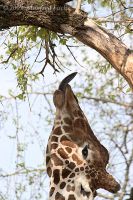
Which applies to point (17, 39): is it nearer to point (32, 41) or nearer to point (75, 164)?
point (32, 41)

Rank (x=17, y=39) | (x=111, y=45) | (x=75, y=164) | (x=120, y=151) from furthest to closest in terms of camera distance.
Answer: (x=120, y=151)
(x=17, y=39)
(x=111, y=45)
(x=75, y=164)

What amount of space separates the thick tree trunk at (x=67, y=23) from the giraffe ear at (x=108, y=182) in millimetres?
827

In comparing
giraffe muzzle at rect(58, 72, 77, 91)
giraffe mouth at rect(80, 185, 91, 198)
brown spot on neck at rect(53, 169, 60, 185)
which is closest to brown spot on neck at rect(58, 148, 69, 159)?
brown spot on neck at rect(53, 169, 60, 185)

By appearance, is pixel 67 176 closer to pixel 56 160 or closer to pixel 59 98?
pixel 56 160

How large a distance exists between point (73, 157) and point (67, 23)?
119 cm

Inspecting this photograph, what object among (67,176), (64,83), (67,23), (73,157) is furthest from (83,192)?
(67,23)

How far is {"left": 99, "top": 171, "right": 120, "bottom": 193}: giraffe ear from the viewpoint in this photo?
14.7 feet

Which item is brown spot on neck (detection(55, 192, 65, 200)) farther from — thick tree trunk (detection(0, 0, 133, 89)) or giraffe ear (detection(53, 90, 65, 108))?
thick tree trunk (detection(0, 0, 133, 89))

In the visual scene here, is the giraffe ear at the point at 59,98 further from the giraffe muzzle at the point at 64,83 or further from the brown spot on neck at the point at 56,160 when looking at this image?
the brown spot on neck at the point at 56,160

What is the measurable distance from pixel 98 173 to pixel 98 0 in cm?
276

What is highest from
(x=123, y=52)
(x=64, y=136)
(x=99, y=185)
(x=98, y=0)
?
(x=98, y=0)

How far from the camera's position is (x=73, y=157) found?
4.45 metres

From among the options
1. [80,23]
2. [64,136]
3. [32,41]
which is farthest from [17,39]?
[64,136]

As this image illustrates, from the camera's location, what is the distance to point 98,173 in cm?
450
